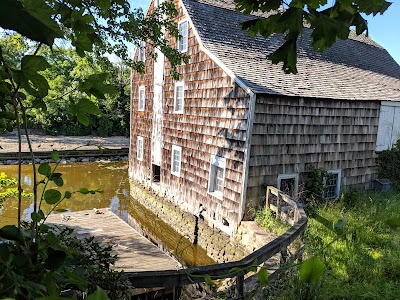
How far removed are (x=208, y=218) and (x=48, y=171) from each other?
977 centimetres

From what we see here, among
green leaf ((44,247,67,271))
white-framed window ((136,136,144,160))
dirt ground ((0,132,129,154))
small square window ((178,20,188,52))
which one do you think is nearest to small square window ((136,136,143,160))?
white-framed window ((136,136,144,160))

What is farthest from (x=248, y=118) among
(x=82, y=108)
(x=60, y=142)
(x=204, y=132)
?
(x=60, y=142)

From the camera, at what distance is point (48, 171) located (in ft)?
4.02

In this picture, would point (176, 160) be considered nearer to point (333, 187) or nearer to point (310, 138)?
point (310, 138)

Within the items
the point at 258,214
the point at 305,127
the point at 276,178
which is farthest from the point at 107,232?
the point at 305,127

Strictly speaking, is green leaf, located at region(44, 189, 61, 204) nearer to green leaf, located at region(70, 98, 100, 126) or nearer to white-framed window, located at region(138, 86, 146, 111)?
green leaf, located at region(70, 98, 100, 126)

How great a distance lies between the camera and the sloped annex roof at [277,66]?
9.65 metres

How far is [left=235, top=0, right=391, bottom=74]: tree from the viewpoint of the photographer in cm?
127

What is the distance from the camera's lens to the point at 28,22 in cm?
64

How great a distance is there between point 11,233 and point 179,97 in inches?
459

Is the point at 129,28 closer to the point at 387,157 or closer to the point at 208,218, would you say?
the point at 208,218

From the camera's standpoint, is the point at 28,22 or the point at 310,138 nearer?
the point at 28,22

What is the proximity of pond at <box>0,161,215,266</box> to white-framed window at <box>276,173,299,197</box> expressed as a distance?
130 inches

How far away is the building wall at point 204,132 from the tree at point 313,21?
23.7ft
